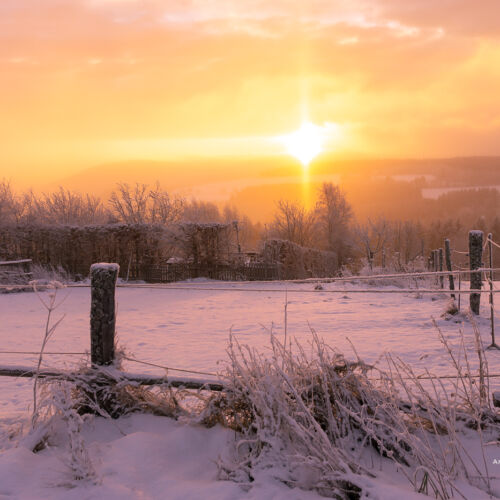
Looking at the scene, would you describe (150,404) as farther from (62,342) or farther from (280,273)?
(280,273)

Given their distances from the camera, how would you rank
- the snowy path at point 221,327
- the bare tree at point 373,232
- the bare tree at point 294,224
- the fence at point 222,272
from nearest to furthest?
1. the snowy path at point 221,327
2. the fence at point 222,272
3. the bare tree at point 294,224
4. the bare tree at point 373,232

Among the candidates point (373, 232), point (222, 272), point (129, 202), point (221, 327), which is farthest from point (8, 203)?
point (373, 232)

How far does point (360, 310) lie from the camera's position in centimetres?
1023

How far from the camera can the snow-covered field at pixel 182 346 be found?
Answer: 2.65 meters

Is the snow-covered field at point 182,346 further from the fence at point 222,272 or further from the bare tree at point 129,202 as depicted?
the bare tree at point 129,202

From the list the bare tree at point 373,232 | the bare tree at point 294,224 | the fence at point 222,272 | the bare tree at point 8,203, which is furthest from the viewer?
the bare tree at point 373,232

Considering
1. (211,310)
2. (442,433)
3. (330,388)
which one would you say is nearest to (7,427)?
(330,388)

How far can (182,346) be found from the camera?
7.09 m

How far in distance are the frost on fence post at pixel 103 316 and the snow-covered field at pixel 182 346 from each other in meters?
0.27

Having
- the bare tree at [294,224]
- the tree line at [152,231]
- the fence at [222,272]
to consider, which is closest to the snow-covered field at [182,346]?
the fence at [222,272]

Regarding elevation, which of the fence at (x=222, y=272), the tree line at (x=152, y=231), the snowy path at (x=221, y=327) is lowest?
the snowy path at (x=221, y=327)

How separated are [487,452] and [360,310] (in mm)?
7394

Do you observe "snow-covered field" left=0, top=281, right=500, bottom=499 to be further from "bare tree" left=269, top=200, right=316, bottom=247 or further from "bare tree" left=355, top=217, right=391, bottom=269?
"bare tree" left=355, top=217, right=391, bottom=269

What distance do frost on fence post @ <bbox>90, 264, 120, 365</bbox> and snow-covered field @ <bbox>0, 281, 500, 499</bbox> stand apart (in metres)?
0.27
